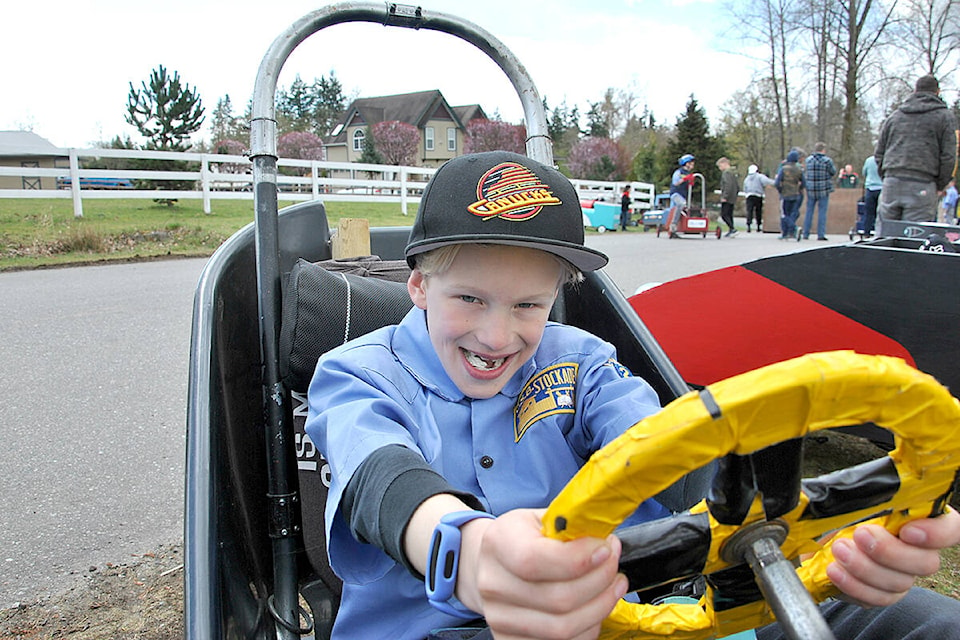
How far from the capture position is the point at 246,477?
1.53 m

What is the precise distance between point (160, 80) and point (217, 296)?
35.5 m

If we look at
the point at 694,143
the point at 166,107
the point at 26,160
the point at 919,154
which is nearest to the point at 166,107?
the point at 166,107

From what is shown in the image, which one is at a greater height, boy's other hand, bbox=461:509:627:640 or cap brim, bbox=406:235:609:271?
cap brim, bbox=406:235:609:271

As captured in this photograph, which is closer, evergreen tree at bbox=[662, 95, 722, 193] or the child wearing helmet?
the child wearing helmet

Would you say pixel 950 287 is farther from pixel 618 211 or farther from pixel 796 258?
pixel 618 211

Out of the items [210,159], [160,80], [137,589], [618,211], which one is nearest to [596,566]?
[137,589]

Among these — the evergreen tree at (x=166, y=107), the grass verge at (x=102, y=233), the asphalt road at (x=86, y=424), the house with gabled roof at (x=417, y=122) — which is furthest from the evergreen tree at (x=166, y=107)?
the asphalt road at (x=86, y=424)

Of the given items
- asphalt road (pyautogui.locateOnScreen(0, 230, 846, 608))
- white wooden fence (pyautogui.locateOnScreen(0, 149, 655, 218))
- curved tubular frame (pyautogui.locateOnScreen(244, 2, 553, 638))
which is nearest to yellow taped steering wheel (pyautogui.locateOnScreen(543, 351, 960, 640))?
curved tubular frame (pyautogui.locateOnScreen(244, 2, 553, 638))

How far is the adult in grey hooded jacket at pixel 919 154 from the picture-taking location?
6.34 meters

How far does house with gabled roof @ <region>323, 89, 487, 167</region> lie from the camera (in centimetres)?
4794

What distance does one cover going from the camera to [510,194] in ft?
3.93

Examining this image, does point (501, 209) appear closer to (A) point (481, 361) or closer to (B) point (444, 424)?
(A) point (481, 361)

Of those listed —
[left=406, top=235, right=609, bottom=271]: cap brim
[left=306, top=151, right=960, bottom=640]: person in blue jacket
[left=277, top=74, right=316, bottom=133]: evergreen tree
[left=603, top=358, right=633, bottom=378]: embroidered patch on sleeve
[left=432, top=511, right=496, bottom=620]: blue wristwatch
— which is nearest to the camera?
[left=432, top=511, right=496, bottom=620]: blue wristwatch

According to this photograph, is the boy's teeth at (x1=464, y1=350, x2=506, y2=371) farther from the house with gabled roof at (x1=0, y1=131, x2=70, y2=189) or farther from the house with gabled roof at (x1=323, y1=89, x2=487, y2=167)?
the house with gabled roof at (x1=323, y1=89, x2=487, y2=167)
